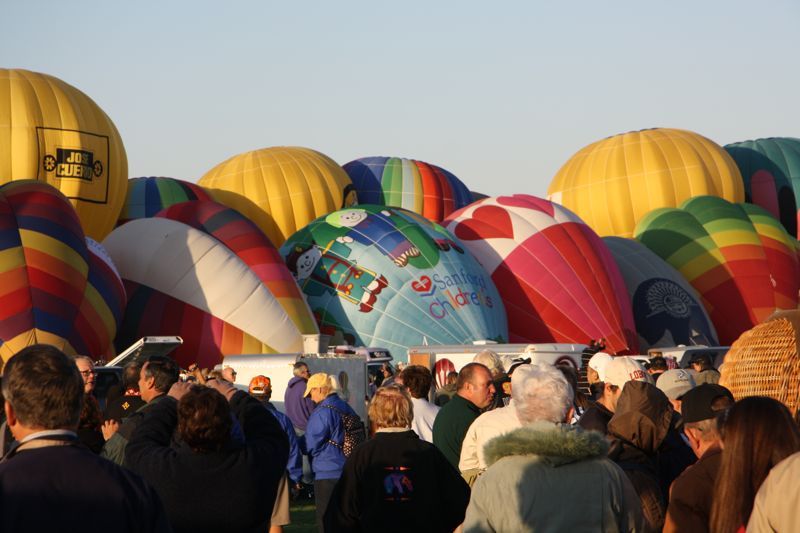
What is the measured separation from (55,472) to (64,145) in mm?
16684

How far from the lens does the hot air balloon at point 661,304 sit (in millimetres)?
21500

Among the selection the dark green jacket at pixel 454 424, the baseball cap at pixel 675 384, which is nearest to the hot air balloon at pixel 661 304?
the baseball cap at pixel 675 384

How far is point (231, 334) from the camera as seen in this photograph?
1769cm

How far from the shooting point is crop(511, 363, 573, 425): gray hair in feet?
11.5

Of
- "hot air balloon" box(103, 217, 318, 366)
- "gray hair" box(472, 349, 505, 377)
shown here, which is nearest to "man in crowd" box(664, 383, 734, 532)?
"gray hair" box(472, 349, 505, 377)

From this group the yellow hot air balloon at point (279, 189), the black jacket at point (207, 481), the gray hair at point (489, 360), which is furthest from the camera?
the yellow hot air balloon at point (279, 189)

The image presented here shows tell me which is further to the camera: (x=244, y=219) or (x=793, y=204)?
(x=793, y=204)

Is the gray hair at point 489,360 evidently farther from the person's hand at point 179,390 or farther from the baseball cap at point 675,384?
the person's hand at point 179,390

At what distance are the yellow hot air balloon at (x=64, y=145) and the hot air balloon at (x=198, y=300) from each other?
4.13ft

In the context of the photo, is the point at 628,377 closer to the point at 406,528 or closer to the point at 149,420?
the point at 406,528

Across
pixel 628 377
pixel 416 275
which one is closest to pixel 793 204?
pixel 416 275

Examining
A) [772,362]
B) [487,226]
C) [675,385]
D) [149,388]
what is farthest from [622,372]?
[487,226]

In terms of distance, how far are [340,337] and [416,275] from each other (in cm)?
157

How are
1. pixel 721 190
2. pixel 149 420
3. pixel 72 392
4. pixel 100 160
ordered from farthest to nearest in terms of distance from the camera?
pixel 721 190 → pixel 100 160 → pixel 149 420 → pixel 72 392
